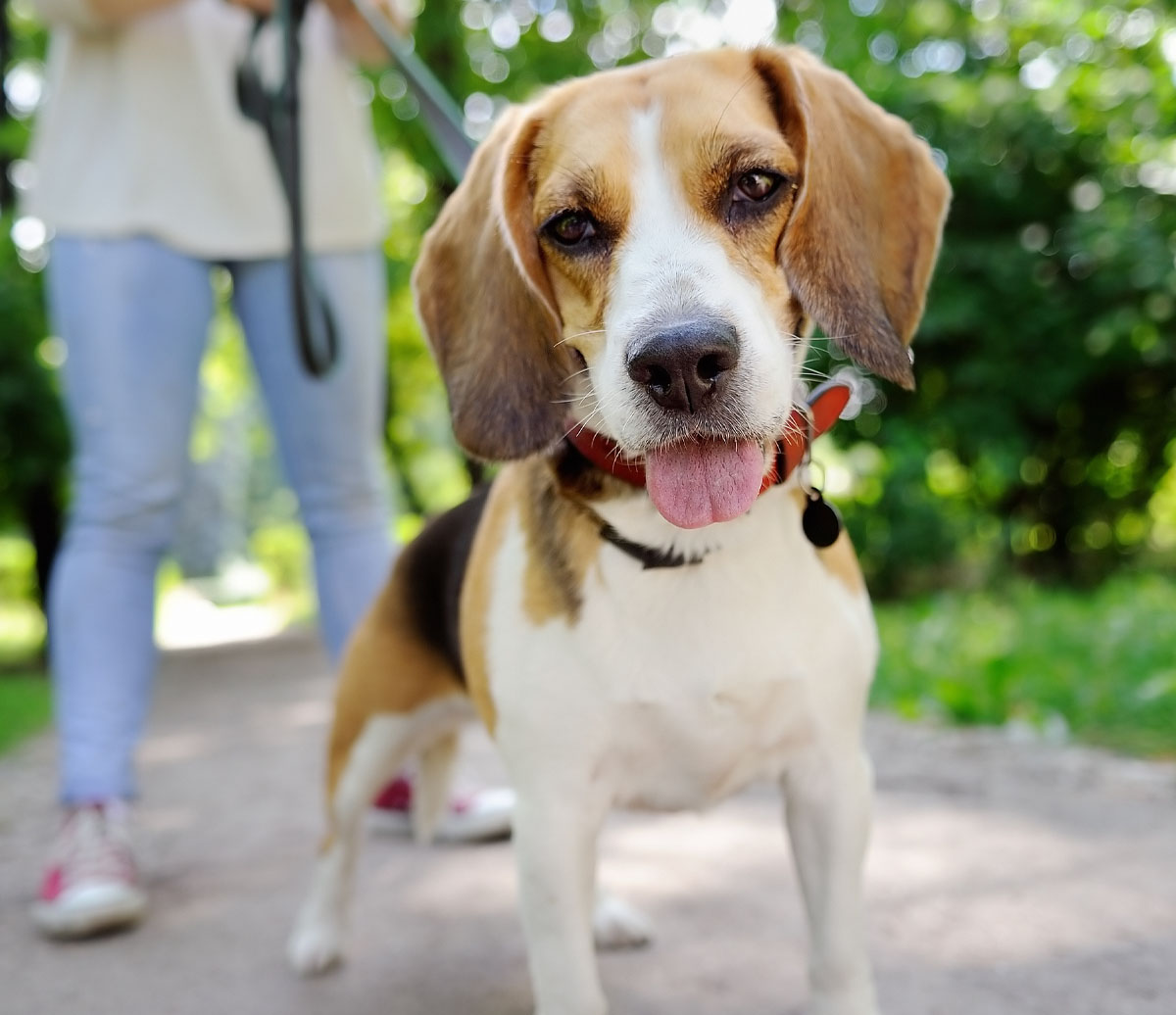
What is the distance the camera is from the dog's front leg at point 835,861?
6.25 ft

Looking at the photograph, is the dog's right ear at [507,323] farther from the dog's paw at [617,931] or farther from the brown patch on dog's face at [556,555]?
the dog's paw at [617,931]

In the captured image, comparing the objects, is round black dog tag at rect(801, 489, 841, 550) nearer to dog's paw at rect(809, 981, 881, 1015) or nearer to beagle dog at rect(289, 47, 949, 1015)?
beagle dog at rect(289, 47, 949, 1015)

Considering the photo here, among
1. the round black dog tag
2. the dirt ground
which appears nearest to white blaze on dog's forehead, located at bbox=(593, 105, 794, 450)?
the round black dog tag

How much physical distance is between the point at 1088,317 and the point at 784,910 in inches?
327

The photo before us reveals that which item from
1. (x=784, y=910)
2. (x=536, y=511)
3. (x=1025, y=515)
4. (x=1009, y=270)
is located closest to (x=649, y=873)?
(x=784, y=910)

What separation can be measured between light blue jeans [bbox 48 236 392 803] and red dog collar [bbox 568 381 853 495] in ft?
4.55

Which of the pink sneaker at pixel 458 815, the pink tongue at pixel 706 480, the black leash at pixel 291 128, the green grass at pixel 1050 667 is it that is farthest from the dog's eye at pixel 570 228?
the green grass at pixel 1050 667

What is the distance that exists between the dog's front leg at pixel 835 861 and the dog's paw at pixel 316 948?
1075 millimetres

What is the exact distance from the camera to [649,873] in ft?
9.57

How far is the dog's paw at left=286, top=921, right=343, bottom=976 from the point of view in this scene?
2486 millimetres

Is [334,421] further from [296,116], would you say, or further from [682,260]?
[682,260]

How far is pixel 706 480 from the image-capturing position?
1.70m

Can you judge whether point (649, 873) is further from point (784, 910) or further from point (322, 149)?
point (322, 149)

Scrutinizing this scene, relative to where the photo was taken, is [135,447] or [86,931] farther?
[135,447]
